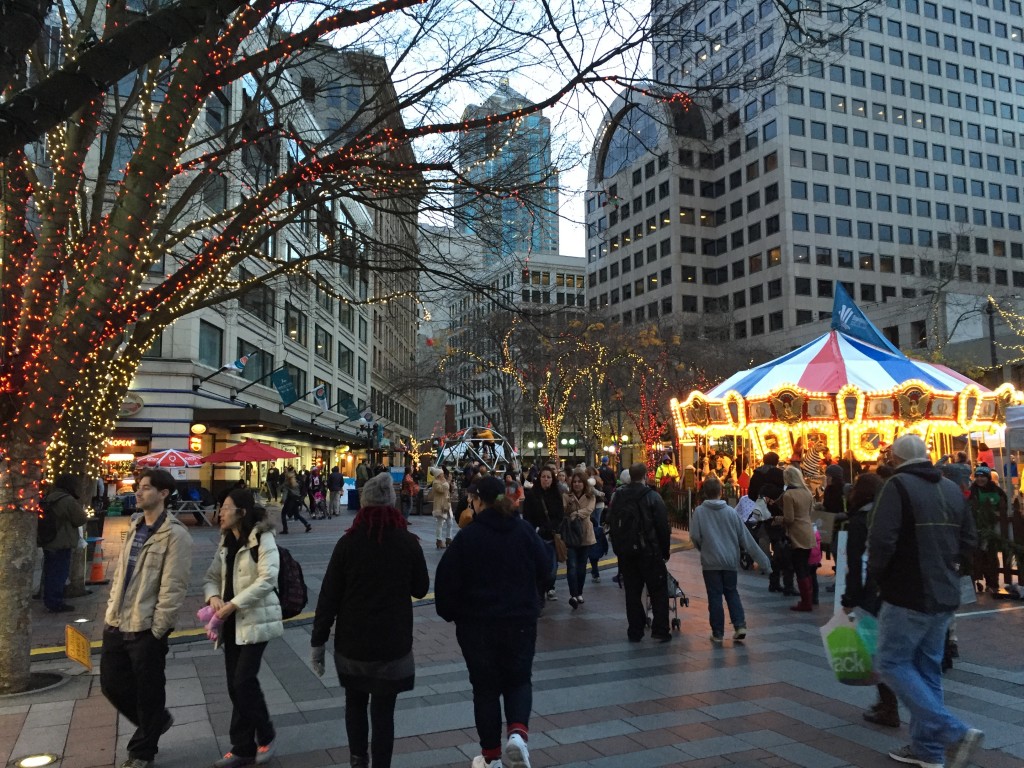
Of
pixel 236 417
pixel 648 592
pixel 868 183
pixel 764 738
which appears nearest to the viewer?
pixel 764 738

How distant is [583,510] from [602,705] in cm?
434

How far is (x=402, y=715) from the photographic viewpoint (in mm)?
5766

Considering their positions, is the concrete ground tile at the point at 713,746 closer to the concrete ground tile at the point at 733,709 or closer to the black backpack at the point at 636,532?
the concrete ground tile at the point at 733,709

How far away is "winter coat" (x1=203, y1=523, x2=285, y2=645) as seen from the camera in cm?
482

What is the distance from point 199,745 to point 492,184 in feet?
25.2

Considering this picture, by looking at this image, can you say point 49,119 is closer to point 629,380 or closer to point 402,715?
point 402,715

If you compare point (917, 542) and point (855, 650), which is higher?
point (917, 542)

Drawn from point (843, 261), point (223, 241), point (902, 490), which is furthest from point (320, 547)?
point (843, 261)

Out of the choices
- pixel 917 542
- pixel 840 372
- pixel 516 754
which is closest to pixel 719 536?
pixel 917 542

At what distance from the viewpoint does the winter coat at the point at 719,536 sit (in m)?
8.03

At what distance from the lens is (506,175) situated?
425 inches

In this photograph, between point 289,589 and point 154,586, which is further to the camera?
point 289,589

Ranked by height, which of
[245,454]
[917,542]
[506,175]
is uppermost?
[506,175]

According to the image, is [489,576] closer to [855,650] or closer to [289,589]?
[289,589]
